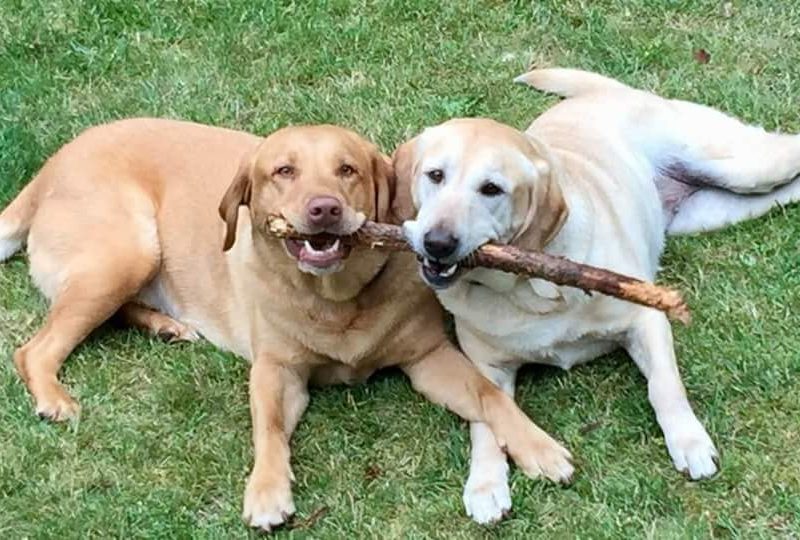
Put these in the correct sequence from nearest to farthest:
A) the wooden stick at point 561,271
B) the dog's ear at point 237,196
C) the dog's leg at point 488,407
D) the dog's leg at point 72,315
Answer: the wooden stick at point 561,271 → the dog's leg at point 488,407 → the dog's ear at point 237,196 → the dog's leg at point 72,315

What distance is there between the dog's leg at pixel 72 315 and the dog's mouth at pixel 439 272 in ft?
4.13

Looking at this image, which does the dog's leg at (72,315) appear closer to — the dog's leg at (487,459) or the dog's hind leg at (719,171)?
the dog's leg at (487,459)

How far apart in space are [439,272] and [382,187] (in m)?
0.49

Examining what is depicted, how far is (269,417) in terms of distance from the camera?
432 cm

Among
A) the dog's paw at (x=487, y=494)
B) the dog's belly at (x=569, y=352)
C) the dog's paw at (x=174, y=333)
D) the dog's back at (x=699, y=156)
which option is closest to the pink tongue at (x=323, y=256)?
the dog's belly at (x=569, y=352)

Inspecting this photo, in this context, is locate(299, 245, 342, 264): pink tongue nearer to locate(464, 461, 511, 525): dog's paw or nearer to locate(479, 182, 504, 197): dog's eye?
locate(479, 182, 504, 197): dog's eye

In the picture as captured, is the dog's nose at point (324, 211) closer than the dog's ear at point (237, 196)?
Yes

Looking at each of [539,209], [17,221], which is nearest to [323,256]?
[539,209]

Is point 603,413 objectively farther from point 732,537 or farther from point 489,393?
point 732,537

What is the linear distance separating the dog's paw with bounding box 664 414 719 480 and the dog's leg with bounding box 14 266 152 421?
190 cm

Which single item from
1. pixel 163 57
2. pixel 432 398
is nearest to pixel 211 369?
pixel 432 398

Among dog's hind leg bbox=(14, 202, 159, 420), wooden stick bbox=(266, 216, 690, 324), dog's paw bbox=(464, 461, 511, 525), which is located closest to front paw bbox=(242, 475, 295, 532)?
dog's paw bbox=(464, 461, 511, 525)

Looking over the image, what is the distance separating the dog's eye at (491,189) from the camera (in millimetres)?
4004

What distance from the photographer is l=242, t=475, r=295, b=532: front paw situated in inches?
156
